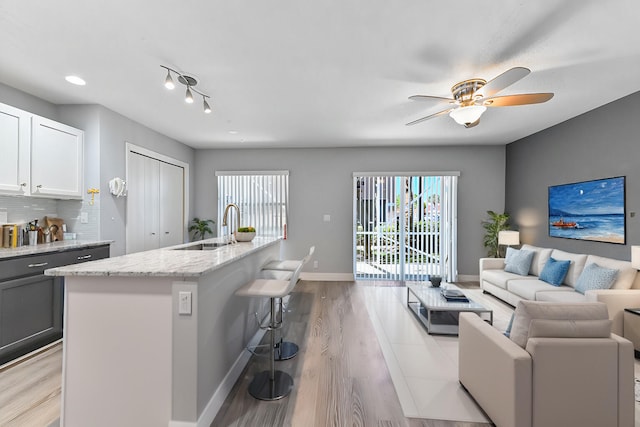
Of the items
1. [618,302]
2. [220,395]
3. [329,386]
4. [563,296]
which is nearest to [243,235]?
[220,395]

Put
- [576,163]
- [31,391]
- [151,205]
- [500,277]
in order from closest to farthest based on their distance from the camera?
1. [31,391]
2. [576,163]
3. [500,277]
4. [151,205]

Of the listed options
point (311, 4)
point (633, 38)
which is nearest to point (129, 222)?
point (311, 4)

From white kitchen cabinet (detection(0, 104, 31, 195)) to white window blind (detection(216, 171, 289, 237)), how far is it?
301cm

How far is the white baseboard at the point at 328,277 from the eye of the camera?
221 inches

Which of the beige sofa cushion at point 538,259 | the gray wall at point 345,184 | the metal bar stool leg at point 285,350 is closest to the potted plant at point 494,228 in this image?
the gray wall at point 345,184

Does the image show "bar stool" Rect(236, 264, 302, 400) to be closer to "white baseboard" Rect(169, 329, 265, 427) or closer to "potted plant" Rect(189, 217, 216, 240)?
"white baseboard" Rect(169, 329, 265, 427)

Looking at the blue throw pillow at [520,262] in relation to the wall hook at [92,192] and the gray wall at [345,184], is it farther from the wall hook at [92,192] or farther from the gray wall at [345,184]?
the wall hook at [92,192]

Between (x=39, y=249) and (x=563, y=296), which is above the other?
(x=39, y=249)

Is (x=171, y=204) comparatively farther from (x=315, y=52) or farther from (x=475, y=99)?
(x=475, y=99)

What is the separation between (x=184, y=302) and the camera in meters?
1.64

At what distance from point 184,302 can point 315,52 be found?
210 centimetres

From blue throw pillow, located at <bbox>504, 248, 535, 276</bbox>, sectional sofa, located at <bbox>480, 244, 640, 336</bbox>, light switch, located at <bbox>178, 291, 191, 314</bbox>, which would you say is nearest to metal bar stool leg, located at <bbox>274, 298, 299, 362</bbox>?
light switch, located at <bbox>178, 291, 191, 314</bbox>

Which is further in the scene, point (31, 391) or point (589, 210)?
point (589, 210)

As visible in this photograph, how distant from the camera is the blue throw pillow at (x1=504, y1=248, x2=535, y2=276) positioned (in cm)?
417
